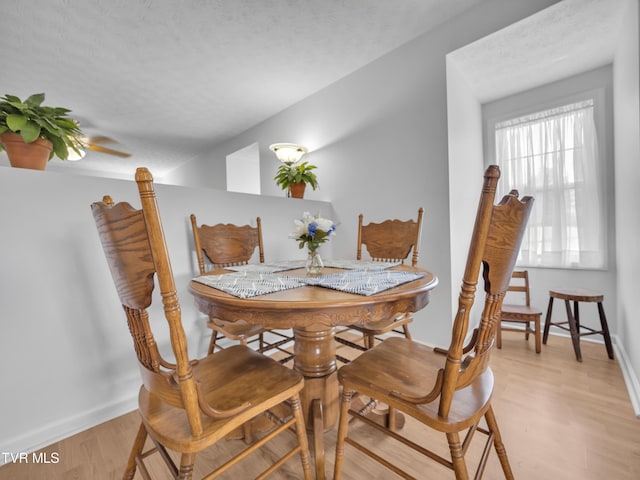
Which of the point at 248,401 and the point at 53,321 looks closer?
the point at 248,401

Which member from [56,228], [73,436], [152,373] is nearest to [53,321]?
[56,228]

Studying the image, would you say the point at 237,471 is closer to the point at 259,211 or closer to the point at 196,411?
the point at 196,411

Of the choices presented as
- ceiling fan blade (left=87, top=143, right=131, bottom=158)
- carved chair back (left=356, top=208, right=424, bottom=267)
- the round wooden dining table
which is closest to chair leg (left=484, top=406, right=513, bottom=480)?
the round wooden dining table

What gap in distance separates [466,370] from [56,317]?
1.87 m

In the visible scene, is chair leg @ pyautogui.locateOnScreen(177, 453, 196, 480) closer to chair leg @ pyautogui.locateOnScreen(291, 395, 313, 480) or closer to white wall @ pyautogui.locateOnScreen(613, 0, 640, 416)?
chair leg @ pyautogui.locateOnScreen(291, 395, 313, 480)

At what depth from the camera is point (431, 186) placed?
2.31 metres

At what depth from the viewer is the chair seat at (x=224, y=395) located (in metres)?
0.75

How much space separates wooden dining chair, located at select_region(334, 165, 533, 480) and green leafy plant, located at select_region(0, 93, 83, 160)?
1681 mm

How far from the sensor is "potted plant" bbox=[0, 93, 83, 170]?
1248 millimetres

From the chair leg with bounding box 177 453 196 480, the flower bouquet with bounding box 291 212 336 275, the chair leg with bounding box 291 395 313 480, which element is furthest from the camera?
the flower bouquet with bounding box 291 212 336 275

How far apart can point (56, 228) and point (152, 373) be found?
48.3 inches

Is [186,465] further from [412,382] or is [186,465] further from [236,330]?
[236,330]

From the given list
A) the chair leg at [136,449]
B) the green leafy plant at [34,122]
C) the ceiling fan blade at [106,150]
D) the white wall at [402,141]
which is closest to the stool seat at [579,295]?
the white wall at [402,141]

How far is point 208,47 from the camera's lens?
93.4 inches
